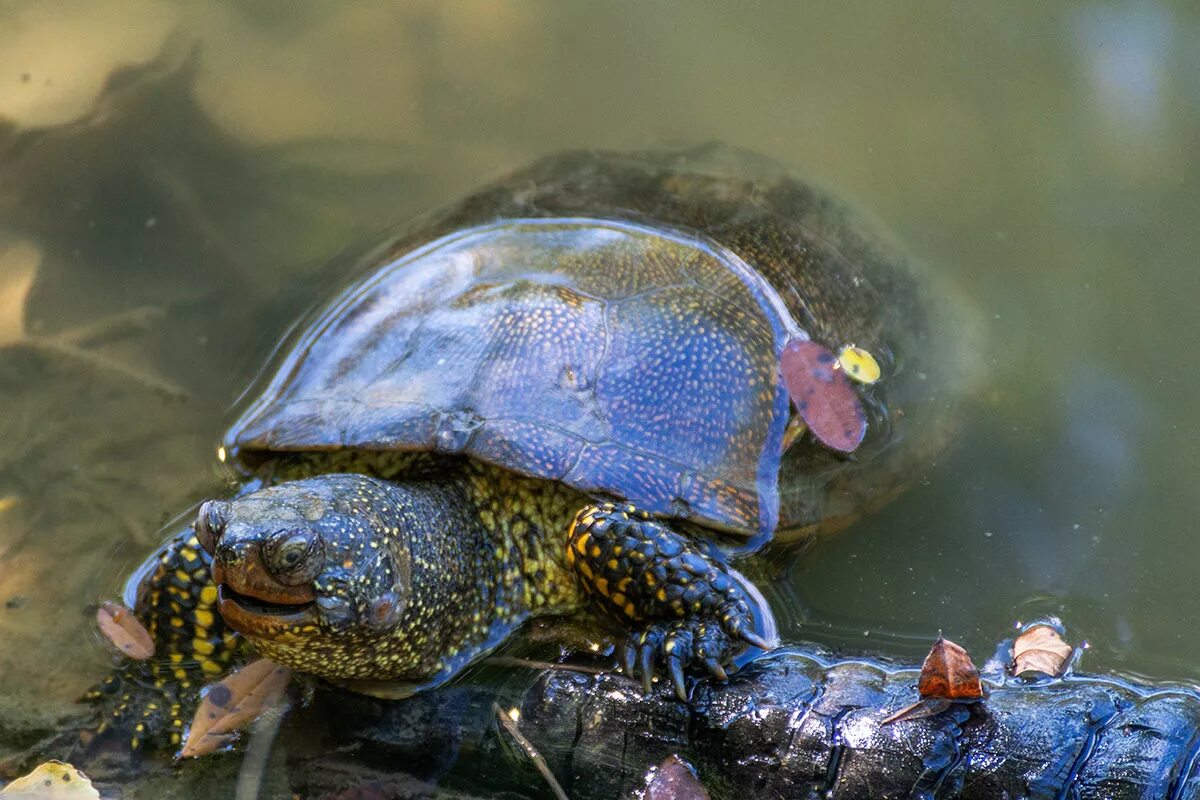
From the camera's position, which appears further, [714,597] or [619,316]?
[619,316]

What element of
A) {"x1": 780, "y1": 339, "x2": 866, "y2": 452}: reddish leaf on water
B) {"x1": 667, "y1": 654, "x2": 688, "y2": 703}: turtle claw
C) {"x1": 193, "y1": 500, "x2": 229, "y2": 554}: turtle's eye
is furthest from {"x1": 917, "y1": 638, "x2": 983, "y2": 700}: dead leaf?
{"x1": 193, "y1": 500, "x2": 229, "y2": 554}: turtle's eye

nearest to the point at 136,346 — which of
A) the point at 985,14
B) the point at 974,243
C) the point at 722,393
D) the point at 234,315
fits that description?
the point at 234,315

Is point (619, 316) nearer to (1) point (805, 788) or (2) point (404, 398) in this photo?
(2) point (404, 398)

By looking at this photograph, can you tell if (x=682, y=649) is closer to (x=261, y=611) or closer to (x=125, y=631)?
(x=261, y=611)

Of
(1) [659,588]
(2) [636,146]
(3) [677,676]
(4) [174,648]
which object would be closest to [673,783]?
(3) [677,676]

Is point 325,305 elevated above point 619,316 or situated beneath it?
situated beneath

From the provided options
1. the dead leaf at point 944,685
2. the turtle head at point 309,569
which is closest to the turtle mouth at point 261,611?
the turtle head at point 309,569

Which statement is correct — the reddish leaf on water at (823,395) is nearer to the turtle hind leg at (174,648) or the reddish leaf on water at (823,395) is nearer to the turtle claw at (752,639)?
the turtle claw at (752,639)
